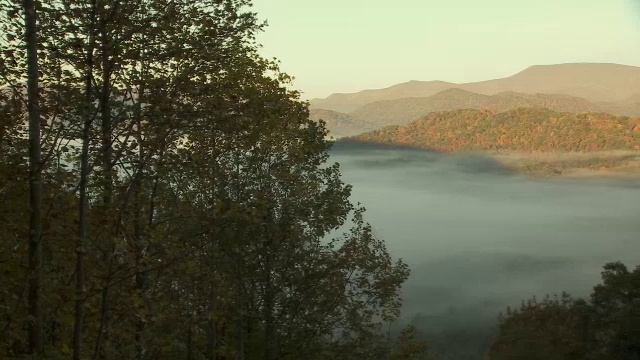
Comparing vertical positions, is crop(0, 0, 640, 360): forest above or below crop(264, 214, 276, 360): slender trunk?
above

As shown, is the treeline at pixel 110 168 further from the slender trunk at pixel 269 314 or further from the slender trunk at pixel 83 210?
the slender trunk at pixel 269 314

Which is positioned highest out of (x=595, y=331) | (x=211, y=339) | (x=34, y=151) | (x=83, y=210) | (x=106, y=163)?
(x=34, y=151)

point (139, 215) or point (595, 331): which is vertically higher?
point (139, 215)

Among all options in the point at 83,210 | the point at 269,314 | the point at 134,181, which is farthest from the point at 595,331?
the point at 83,210

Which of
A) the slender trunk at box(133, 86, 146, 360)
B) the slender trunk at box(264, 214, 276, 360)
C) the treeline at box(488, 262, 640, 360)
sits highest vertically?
the slender trunk at box(133, 86, 146, 360)

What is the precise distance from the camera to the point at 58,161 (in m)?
8.59

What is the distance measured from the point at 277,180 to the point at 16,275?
23.8ft

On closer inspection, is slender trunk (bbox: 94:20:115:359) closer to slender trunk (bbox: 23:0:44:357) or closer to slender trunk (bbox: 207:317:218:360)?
slender trunk (bbox: 23:0:44:357)

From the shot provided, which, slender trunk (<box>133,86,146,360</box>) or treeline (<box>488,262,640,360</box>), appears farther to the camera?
treeline (<box>488,262,640,360</box>)

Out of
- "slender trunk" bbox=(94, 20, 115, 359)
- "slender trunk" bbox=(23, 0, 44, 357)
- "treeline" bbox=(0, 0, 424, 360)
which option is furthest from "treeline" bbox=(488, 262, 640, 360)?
"slender trunk" bbox=(23, 0, 44, 357)

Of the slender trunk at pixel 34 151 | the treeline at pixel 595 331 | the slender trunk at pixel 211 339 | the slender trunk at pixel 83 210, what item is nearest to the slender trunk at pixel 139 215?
the slender trunk at pixel 83 210

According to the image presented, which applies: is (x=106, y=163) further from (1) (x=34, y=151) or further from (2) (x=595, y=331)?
(2) (x=595, y=331)

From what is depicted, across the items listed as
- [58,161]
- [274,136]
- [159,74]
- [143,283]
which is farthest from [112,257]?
[274,136]

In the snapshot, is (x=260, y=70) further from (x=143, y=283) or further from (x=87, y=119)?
(x=87, y=119)
